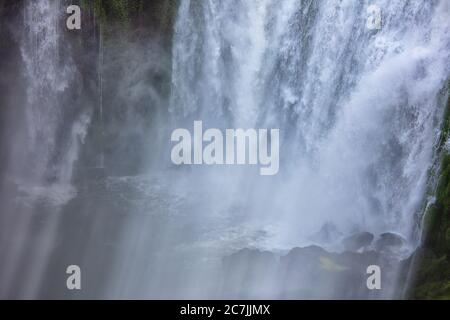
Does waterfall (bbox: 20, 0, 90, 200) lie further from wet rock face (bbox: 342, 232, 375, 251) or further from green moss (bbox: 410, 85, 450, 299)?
green moss (bbox: 410, 85, 450, 299)

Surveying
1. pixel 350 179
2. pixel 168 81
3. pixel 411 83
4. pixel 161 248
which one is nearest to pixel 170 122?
pixel 168 81

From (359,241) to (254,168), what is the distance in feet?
9.23

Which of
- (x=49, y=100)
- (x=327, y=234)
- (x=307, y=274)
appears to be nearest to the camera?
(x=307, y=274)

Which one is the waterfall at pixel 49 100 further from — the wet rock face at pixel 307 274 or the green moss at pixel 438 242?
the green moss at pixel 438 242

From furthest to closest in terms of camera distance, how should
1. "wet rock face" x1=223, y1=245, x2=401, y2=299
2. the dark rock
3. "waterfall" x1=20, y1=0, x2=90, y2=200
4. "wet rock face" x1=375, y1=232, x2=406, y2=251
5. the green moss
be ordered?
1. "waterfall" x1=20, y1=0, x2=90, y2=200
2. the dark rock
3. "wet rock face" x1=375, y1=232, x2=406, y2=251
4. "wet rock face" x1=223, y1=245, x2=401, y2=299
5. the green moss

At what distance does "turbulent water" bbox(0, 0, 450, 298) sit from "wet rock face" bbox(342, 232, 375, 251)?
13 cm

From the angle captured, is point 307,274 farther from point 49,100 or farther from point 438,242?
point 49,100

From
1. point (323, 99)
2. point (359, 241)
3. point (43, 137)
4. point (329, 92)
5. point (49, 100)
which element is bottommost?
point (359, 241)

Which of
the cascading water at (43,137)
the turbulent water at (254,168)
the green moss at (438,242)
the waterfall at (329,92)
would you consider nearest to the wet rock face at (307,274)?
the turbulent water at (254,168)

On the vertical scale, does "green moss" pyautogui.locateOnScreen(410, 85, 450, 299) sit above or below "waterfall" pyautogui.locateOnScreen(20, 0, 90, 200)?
below

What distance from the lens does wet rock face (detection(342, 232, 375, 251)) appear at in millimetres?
10266

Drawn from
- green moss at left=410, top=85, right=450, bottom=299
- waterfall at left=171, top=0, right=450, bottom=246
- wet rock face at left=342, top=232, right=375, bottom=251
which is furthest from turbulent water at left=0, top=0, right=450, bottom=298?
green moss at left=410, top=85, right=450, bottom=299

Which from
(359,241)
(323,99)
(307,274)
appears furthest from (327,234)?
(323,99)

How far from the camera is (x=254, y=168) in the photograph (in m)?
12.4
